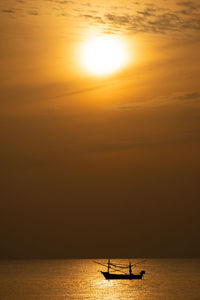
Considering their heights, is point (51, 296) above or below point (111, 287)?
below

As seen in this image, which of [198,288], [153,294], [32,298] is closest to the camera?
[32,298]

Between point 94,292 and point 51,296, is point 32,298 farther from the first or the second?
point 94,292

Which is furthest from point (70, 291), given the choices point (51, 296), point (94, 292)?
point (51, 296)

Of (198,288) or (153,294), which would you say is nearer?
(153,294)

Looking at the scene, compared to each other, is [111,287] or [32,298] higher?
[111,287]

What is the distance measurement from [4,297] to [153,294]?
3997cm

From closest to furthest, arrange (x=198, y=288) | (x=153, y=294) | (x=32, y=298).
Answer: (x=32, y=298)
(x=153, y=294)
(x=198, y=288)

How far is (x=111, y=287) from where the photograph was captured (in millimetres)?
192125

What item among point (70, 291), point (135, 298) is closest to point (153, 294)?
point (135, 298)

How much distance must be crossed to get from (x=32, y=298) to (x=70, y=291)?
24.4 m

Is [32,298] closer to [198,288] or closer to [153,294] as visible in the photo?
[153,294]

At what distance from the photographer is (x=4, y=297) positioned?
513 feet

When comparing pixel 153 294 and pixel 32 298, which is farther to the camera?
pixel 153 294

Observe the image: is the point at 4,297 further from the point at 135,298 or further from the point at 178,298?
the point at 178,298
